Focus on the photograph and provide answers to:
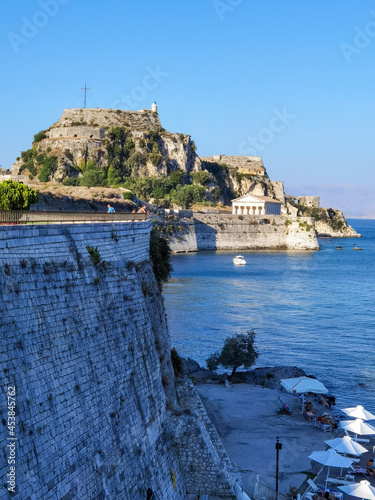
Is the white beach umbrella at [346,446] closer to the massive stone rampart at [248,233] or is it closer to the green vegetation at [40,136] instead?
the massive stone rampart at [248,233]

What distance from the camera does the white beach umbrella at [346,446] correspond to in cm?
1814

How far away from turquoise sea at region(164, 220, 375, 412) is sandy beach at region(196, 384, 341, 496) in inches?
140

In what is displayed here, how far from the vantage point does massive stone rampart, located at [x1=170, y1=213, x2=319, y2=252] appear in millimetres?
94688

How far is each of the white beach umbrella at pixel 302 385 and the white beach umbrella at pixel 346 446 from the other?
513 cm

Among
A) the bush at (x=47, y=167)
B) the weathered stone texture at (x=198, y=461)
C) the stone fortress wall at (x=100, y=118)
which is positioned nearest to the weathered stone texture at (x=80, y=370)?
the weathered stone texture at (x=198, y=461)

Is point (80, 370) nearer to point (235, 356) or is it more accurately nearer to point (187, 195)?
point (235, 356)

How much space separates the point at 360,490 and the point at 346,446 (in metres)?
2.59

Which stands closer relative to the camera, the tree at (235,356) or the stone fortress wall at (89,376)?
the stone fortress wall at (89,376)

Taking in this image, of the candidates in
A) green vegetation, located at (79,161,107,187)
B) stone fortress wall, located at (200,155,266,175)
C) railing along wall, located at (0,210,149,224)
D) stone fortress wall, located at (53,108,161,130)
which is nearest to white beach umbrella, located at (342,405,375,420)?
railing along wall, located at (0,210,149,224)

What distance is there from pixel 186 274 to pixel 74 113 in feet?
154

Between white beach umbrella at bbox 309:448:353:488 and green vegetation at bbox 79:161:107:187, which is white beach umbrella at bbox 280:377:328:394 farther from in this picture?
green vegetation at bbox 79:161:107:187

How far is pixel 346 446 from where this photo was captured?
18359mm

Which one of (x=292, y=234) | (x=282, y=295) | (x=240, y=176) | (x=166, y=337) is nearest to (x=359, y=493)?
(x=166, y=337)

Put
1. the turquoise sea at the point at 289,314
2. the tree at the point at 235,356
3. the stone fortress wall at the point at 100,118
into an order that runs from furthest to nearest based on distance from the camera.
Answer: the stone fortress wall at the point at 100,118 → the turquoise sea at the point at 289,314 → the tree at the point at 235,356
